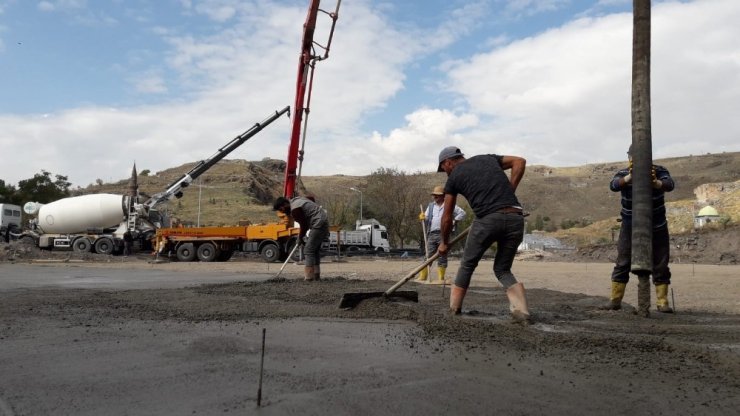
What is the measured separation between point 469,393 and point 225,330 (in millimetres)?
2298

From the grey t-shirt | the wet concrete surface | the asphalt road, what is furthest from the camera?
the grey t-shirt

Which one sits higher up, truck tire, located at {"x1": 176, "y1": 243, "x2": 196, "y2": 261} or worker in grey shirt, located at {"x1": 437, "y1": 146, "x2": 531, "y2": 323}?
worker in grey shirt, located at {"x1": 437, "y1": 146, "x2": 531, "y2": 323}

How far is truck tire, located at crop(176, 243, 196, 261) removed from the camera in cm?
2758

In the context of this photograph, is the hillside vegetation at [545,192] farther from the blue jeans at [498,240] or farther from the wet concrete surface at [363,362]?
the blue jeans at [498,240]

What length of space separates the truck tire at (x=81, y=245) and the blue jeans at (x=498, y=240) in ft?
94.1

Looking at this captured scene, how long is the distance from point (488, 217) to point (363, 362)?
2.27m

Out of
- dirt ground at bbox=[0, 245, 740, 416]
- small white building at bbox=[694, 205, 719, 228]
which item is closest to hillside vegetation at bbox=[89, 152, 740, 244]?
small white building at bbox=[694, 205, 719, 228]

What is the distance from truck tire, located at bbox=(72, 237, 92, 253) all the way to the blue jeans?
28.7 m

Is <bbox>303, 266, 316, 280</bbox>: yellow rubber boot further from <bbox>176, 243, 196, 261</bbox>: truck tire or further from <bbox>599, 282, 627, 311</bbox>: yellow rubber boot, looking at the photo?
<bbox>176, 243, 196, 261</bbox>: truck tire

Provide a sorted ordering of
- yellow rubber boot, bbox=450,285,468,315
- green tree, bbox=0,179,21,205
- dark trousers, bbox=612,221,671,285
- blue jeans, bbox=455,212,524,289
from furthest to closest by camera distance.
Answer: green tree, bbox=0,179,21,205, dark trousers, bbox=612,221,671,285, yellow rubber boot, bbox=450,285,468,315, blue jeans, bbox=455,212,524,289

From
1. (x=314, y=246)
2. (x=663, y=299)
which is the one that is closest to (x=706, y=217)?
(x=314, y=246)

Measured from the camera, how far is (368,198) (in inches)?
2397

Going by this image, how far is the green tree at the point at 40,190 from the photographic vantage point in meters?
56.4

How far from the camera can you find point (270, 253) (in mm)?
26891
